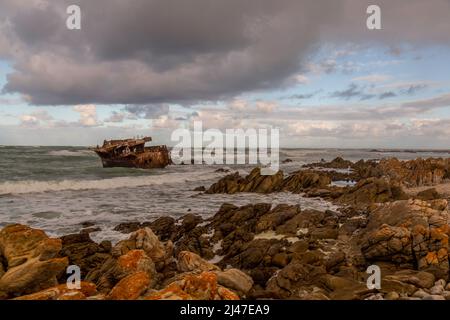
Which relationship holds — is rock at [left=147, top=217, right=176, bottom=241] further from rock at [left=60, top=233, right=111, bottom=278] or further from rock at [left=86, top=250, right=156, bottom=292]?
rock at [left=86, top=250, right=156, bottom=292]

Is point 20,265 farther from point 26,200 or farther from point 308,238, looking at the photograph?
point 26,200

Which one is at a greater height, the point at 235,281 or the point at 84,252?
the point at 235,281

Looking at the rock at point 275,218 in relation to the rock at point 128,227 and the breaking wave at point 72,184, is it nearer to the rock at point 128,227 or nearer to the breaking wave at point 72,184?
the rock at point 128,227

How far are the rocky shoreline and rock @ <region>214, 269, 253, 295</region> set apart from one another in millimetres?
30

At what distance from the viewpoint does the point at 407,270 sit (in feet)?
33.6

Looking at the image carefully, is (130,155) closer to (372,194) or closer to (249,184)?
(249,184)

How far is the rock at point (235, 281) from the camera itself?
30.6ft

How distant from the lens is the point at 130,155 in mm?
56469

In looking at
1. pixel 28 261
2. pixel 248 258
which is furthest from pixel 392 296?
pixel 28 261

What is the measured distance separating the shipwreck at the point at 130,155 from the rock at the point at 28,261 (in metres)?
47.7

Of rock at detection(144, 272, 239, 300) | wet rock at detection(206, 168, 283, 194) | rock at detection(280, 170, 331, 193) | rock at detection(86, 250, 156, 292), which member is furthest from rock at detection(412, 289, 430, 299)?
wet rock at detection(206, 168, 283, 194)

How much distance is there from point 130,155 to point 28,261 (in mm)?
→ 48926

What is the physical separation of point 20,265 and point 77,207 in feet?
51.7
